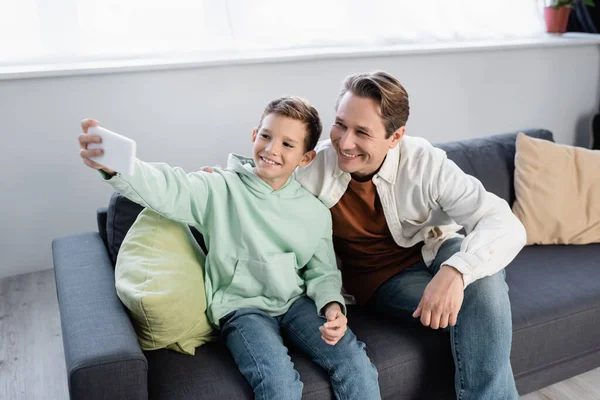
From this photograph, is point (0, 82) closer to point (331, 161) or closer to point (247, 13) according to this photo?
point (247, 13)

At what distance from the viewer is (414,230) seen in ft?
6.11

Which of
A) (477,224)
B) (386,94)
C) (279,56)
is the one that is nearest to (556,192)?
(477,224)

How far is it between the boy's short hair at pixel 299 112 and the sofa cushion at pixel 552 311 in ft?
2.51

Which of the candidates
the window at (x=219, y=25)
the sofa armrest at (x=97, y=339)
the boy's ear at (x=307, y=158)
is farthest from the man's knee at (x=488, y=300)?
the window at (x=219, y=25)

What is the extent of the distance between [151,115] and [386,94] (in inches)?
58.1

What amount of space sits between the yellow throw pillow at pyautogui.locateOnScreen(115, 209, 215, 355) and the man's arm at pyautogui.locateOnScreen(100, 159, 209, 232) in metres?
0.08

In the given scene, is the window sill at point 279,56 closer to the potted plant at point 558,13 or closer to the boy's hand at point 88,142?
the potted plant at point 558,13

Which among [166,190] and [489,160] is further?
[489,160]

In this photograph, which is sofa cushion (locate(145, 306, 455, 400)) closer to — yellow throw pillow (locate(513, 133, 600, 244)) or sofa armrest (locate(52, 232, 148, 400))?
sofa armrest (locate(52, 232, 148, 400))

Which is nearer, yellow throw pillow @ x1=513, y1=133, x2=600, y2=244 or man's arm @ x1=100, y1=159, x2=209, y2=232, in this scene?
man's arm @ x1=100, y1=159, x2=209, y2=232

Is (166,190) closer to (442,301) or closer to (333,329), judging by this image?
(333,329)

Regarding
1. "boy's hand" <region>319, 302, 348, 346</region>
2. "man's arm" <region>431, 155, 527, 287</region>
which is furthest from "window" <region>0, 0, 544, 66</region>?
"boy's hand" <region>319, 302, 348, 346</region>

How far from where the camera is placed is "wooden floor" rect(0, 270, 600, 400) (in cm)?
199

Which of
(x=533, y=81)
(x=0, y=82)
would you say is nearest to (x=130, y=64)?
(x=0, y=82)
